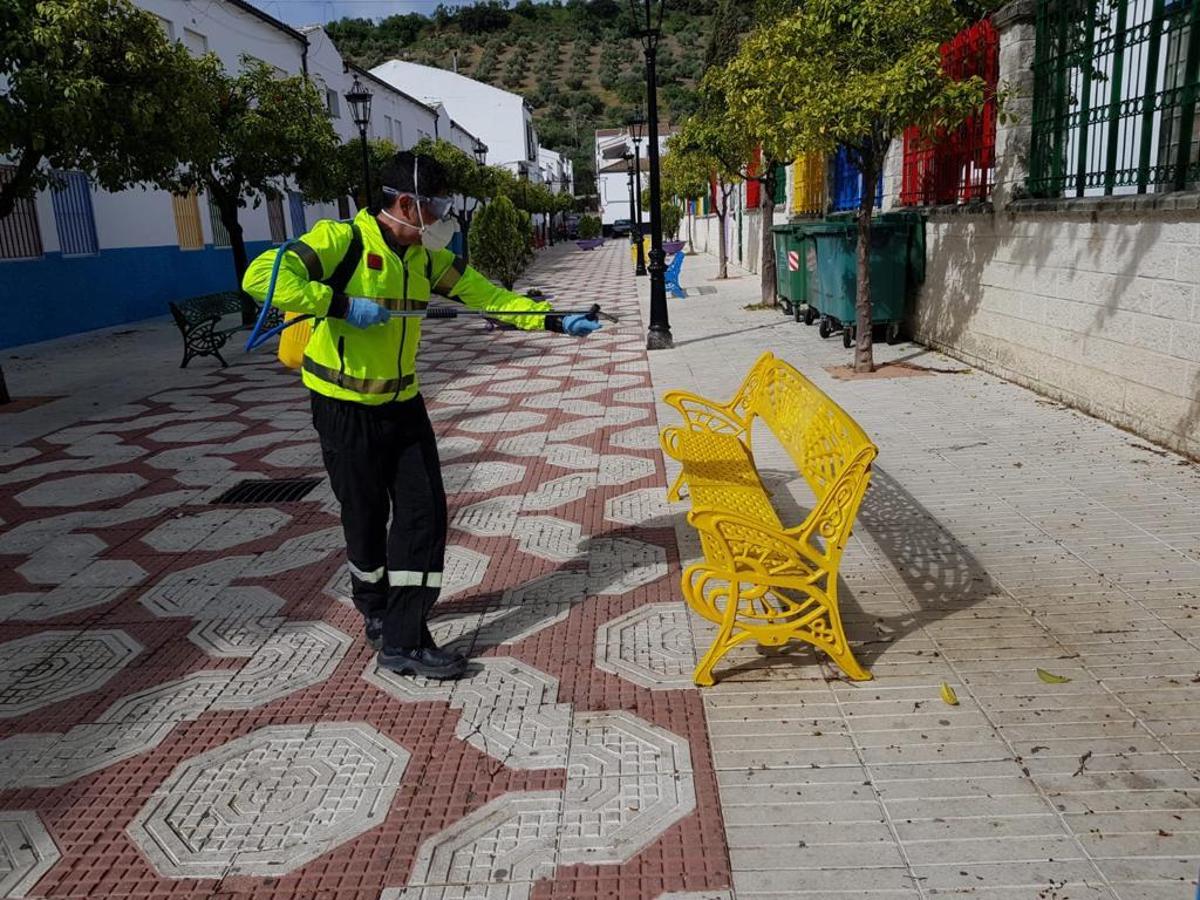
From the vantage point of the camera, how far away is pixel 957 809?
8.46 ft

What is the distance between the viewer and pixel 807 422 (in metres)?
4.14

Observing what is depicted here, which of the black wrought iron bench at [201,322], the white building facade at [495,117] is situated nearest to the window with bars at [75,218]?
the black wrought iron bench at [201,322]

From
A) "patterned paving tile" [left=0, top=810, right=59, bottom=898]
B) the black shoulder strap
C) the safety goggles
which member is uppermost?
the safety goggles

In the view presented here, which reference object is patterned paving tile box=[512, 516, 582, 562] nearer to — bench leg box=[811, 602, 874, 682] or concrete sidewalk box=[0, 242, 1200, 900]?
concrete sidewalk box=[0, 242, 1200, 900]

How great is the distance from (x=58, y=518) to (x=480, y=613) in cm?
325

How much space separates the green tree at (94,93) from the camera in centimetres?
805

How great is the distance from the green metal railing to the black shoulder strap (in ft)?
17.4

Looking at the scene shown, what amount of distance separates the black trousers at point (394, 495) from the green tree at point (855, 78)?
5.73 m

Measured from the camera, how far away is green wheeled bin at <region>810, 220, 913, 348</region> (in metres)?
10.4

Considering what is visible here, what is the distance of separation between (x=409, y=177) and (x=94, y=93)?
6.54m

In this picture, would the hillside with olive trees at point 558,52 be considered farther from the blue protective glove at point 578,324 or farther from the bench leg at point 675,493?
the blue protective glove at point 578,324

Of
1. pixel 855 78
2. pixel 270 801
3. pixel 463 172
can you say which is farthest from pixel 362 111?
pixel 270 801

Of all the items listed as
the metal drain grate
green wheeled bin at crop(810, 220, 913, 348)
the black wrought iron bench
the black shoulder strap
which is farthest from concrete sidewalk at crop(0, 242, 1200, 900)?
the black wrought iron bench

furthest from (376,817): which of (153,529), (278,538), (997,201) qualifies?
(997,201)
